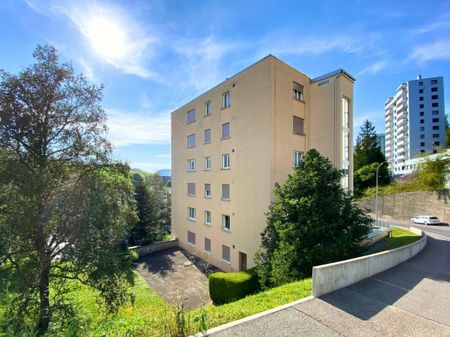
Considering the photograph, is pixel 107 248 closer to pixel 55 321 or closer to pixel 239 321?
pixel 55 321

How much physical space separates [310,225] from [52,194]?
10.1m

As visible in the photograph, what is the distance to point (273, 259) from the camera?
35.3 ft

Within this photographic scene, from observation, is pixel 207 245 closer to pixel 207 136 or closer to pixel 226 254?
pixel 226 254

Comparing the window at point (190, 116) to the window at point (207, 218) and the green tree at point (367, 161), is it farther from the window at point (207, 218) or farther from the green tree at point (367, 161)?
the green tree at point (367, 161)

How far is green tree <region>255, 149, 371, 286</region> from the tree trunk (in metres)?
8.22

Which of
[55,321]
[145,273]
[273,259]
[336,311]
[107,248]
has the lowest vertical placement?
[145,273]

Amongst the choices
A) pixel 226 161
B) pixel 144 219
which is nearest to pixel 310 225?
pixel 226 161

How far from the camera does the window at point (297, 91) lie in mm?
16609

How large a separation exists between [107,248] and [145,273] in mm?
11002

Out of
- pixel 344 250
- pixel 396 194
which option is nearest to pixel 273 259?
pixel 344 250

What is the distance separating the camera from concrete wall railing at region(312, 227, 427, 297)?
6.48 metres

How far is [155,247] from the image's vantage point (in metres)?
23.3

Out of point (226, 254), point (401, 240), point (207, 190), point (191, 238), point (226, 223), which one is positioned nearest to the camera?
point (401, 240)

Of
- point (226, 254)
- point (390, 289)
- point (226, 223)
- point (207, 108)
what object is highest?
point (207, 108)
